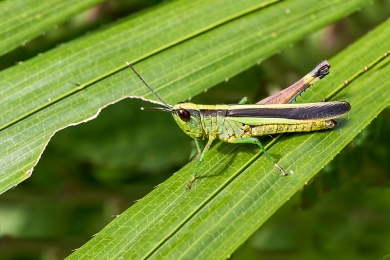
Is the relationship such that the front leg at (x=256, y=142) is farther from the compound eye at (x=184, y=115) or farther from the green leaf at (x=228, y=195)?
the compound eye at (x=184, y=115)

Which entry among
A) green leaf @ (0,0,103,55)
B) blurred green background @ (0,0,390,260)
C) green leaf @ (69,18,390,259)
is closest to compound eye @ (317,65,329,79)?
green leaf @ (69,18,390,259)

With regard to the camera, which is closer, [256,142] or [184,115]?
[256,142]

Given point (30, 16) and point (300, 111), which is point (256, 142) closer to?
point (300, 111)

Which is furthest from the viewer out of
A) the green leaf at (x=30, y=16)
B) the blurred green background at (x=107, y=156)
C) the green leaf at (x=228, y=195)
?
the blurred green background at (x=107, y=156)

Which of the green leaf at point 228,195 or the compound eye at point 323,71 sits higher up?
the compound eye at point 323,71

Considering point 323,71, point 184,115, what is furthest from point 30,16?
point 323,71

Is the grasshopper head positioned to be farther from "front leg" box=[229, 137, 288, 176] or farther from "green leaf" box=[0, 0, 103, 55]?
"green leaf" box=[0, 0, 103, 55]

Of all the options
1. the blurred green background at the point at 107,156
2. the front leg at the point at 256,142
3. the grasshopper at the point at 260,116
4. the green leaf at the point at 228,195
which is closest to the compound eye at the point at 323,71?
the grasshopper at the point at 260,116
